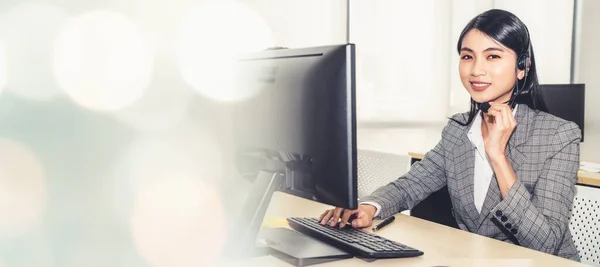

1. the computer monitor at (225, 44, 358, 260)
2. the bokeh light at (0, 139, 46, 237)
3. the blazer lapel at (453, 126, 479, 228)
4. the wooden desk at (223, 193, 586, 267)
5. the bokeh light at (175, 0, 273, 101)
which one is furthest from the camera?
the bokeh light at (175, 0, 273, 101)

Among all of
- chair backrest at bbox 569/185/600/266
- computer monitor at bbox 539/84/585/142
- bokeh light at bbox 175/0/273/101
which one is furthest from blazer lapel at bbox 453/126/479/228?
computer monitor at bbox 539/84/585/142

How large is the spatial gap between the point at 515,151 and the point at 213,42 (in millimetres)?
1287

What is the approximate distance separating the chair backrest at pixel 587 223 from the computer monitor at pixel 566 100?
3.09 ft

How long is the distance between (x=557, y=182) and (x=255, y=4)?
174cm

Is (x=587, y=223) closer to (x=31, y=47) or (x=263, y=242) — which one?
(x=263, y=242)

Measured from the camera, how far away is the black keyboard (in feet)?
3.90

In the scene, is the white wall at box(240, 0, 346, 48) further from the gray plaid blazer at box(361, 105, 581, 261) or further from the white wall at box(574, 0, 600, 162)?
the white wall at box(574, 0, 600, 162)

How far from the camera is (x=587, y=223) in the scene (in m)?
1.81

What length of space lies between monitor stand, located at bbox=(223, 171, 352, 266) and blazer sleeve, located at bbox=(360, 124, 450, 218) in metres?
0.36

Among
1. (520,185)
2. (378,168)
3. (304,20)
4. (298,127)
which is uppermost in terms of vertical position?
(304,20)

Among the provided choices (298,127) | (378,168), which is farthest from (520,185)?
(378,168)

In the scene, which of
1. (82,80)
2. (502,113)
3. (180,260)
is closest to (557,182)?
(502,113)

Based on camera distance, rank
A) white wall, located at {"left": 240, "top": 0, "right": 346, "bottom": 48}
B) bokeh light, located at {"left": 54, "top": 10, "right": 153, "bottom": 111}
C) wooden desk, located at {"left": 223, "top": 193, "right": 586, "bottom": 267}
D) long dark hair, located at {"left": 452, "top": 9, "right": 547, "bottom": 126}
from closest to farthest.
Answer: wooden desk, located at {"left": 223, "top": 193, "right": 586, "bottom": 267}, long dark hair, located at {"left": 452, "top": 9, "right": 547, "bottom": 126}, bokeh light, located at {"left": 54, "top": 10, "right": 153, "bottom": 111}, white wall, located at {"left": 240, "top": 0, "right": 346, "bottom": 48}

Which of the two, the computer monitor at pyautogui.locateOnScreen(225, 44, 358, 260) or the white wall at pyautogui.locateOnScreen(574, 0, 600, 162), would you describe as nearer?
the computer monitor at pyautogui.locateOnScreen(225, 44, 358, 260)
